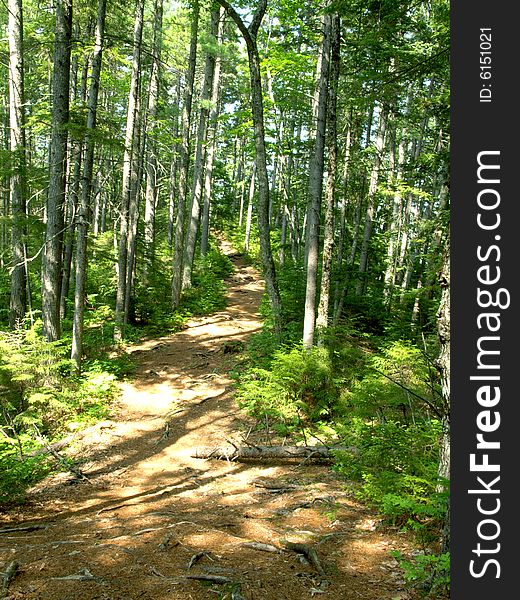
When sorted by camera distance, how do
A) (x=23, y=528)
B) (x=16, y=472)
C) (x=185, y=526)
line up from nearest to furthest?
(x=185, y=526), (x=23, y=528), (x=16, y=472)

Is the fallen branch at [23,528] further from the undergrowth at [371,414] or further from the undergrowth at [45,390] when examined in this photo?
the undergrowth at [371,414]

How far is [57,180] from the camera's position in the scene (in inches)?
379

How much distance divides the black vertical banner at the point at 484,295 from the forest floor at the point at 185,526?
1.13m

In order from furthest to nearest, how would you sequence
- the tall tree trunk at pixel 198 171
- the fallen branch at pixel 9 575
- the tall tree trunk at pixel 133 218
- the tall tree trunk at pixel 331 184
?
the tall tree trunk at pixel 198 171
the tall tree trunk at pixel 133 218
the tall tree trunk at pixel 331 184
the fallen branch at pixel 9 575

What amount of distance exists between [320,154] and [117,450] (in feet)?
26.4

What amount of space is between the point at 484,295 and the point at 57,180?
977 cm

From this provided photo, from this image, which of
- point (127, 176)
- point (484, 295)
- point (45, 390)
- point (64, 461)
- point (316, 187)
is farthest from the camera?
point (127, 176)

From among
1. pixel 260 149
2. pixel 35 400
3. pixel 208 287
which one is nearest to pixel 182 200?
pixel 208 287

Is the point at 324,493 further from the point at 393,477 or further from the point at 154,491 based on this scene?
the point at 154,491

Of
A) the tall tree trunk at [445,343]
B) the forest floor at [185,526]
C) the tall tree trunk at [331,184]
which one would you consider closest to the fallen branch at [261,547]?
the forest floor at [185,526]

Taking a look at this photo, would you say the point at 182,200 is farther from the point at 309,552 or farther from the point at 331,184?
the point at 309,552

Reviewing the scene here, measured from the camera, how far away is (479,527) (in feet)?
7.61

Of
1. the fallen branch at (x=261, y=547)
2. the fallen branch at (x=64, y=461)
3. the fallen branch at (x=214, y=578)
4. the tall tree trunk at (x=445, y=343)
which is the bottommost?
the fallen branch at (x=64, y=461)

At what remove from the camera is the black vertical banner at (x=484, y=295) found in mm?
2305
